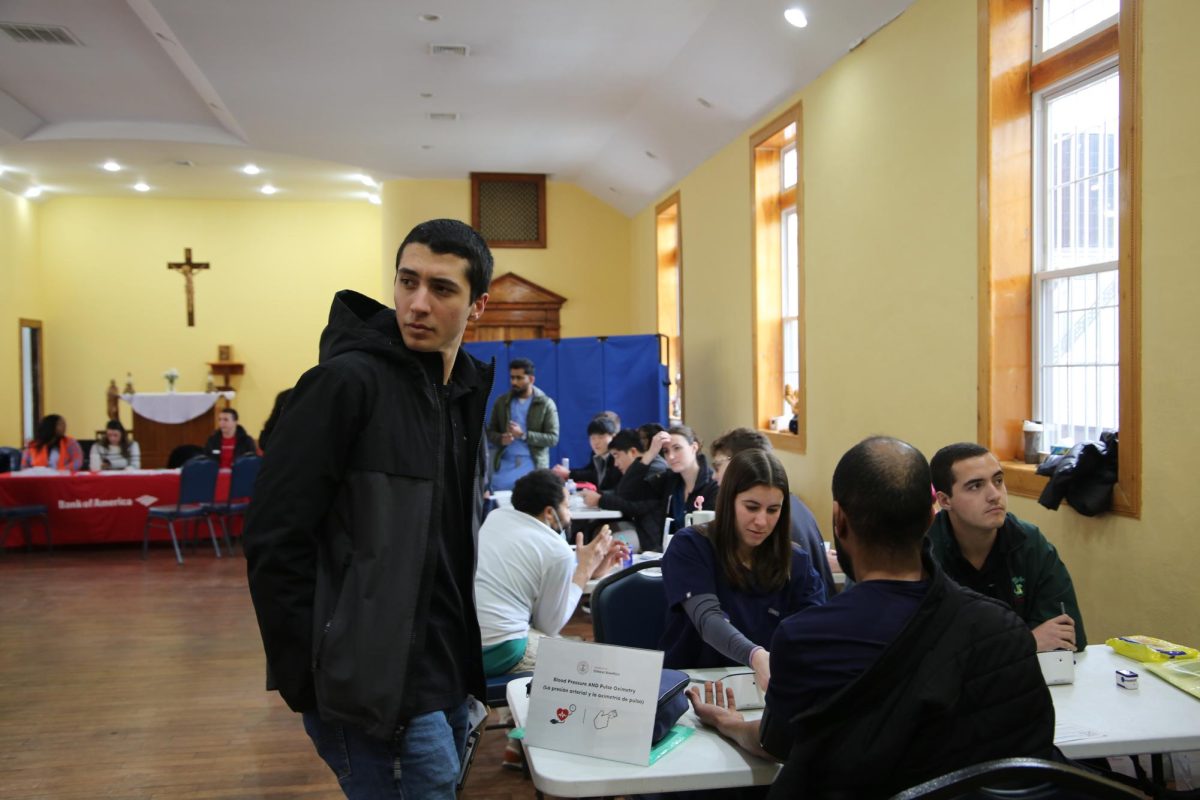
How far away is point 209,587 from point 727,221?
5.16 metres

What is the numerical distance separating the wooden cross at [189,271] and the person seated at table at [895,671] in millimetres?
13527

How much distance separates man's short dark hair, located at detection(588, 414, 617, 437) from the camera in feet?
22.5

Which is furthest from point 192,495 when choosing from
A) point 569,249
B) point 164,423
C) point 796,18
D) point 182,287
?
point 182,287

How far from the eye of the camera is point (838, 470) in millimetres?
1660

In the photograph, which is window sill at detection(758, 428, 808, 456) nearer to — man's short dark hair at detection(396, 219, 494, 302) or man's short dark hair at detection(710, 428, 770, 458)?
man's short dark hair at detection(710, 428, 770, 458)

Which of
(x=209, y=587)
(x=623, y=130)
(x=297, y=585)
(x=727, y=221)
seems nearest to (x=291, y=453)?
(x=297, y=585)

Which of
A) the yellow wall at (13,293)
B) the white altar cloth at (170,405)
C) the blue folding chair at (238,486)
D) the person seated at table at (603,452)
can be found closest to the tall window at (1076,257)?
the person seated at table at (603,452)

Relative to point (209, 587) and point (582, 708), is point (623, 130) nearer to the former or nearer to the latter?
point (209, 587)

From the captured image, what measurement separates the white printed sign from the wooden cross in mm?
13133

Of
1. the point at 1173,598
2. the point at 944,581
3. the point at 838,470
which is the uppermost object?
the point at 838,470

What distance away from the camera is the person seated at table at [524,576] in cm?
316

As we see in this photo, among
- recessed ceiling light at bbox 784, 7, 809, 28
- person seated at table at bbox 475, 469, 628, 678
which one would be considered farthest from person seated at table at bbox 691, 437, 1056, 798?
recessed ceiling light at bbox 784, 7, 809, 28

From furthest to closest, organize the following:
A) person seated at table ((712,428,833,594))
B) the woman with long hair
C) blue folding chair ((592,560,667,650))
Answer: the woman with long hair < person seated at table ((712,428,833,594)) < blue folding chair ((592,560,667,650))

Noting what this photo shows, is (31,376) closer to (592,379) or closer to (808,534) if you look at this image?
(592,379)
